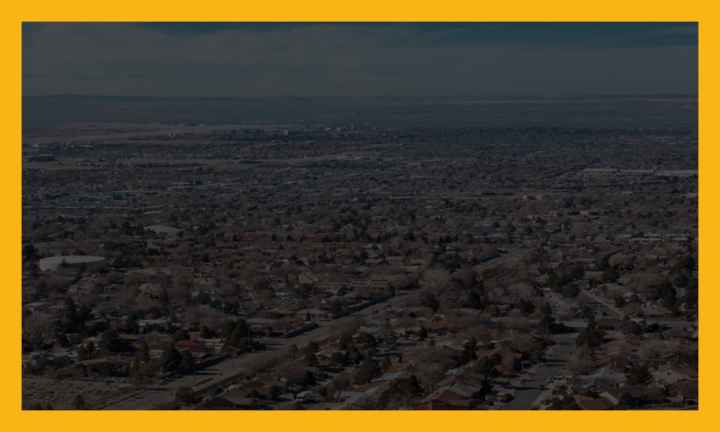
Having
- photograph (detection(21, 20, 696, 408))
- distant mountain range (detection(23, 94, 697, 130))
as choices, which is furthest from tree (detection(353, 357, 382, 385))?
distant mountain range (detection(23, 94, 697, 130))

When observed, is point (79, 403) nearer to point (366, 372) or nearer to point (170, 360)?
point (170, 360)

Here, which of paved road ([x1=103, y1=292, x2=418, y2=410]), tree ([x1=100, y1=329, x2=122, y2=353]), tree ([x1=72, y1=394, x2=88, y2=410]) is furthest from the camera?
tree ([x1=100, y1=329, x2=122, y2=353])

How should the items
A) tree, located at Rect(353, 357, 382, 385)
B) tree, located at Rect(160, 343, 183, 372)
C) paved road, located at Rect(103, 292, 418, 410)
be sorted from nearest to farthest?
paved road, located at Rect(103, 292, 418, 410) < tree, located at Rect(353, 357, 382, 385) < tree, located at Rect(160, 343, 183, 372)

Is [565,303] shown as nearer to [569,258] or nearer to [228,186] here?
[569,258]

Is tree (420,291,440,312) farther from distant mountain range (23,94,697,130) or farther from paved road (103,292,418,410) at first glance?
distant mountain range (23,94,697,130)

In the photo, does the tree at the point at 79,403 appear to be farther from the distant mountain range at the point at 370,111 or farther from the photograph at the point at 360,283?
the distant mountain range at the point at 370,111

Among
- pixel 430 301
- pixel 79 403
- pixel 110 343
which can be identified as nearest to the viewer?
pixel 79 403

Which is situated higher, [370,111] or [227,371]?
[370,111]

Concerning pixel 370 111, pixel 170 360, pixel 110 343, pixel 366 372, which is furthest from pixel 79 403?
pixel 370 111

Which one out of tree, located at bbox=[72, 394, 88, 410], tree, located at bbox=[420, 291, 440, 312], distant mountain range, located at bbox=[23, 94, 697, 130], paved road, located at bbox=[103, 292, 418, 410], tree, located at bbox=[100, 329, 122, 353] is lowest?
tree, located at bbox=[72, 394, 88, 410]

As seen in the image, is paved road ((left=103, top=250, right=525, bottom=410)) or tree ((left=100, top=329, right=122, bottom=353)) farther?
tree ((left=100, top=329, right=122, bottom=353))

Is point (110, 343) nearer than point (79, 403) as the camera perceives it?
No

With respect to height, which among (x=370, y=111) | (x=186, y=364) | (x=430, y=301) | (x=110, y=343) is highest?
(x=370, y=111)
